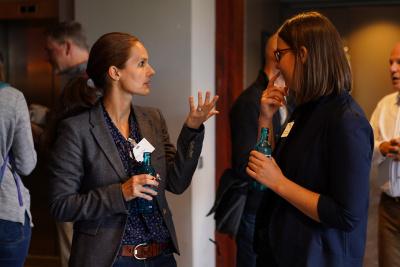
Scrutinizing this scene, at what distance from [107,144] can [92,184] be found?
0.18 metres

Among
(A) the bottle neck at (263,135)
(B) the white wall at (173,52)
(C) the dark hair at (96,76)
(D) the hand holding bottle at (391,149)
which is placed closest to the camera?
(A) the bottle neck at (263,135)

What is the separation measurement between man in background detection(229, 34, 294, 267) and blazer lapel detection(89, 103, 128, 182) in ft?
3.07

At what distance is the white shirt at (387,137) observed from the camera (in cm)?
312

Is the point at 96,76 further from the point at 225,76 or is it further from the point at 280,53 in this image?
the point at 225,76

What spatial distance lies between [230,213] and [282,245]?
4.63 feet

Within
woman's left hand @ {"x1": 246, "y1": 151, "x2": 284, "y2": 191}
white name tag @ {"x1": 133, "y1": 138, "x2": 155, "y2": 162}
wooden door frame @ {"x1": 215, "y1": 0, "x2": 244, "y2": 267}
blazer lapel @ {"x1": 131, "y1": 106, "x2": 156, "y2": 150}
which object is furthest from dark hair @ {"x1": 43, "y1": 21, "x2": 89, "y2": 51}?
woman's left hand @ {"x1": 246, "y1": 151, "x2": 284, "y2": 191}

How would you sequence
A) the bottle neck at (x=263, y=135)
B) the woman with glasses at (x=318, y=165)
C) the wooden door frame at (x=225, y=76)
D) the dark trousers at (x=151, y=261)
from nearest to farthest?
the woman with glasses at (x=318, y=165) < the bottle neck at (x=263, y=135) < the dark trousers at (x=151, y=261) < the wooden door frame at (x=225, y=76)

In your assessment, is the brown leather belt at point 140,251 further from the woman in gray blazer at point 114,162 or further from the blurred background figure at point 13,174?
the blurred background figure at point 13,174

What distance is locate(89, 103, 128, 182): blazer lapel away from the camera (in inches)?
85.5

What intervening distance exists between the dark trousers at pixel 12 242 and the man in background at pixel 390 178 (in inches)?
83.3

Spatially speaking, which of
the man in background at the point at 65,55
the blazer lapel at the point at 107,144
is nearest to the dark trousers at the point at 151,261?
the blazer lapel at the point at 107,144

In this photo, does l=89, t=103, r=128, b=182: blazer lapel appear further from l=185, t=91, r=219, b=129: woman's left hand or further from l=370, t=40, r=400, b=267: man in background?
l=370, t=40, r=400, b=267: man in background

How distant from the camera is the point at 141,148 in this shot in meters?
2.20

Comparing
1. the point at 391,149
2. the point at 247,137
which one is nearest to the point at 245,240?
the point at 247,137
